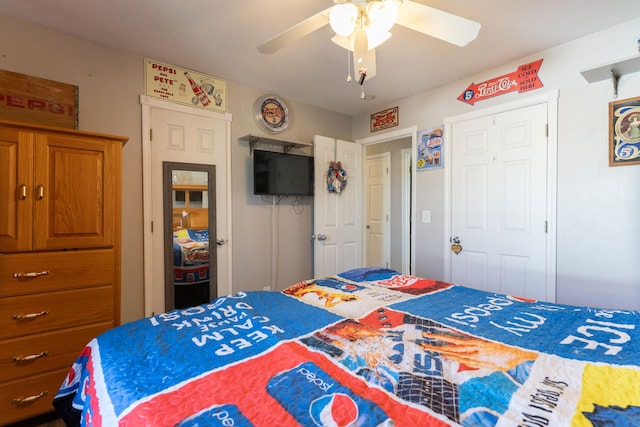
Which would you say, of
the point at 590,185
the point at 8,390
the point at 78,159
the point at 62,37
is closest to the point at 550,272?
the point at 590,185

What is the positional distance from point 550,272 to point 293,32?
8.51 ft

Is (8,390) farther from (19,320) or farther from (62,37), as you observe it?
(62,37)

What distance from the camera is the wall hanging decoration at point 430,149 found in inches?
122

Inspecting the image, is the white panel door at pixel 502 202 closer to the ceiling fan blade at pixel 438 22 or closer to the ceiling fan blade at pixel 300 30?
the ceiling fan blade at pixel 438 22

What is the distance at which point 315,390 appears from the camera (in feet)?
2.63

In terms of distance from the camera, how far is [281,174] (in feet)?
10.3

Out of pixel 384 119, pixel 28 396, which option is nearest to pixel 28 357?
pixel 28 396

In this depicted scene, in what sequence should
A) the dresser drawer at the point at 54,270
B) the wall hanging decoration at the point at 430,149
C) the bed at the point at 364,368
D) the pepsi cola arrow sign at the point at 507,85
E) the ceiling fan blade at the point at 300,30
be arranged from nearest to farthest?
1. the bed at the point at 364,368
2. the ceiling fan blade at the point at 300,30
3. the dresser drawer at the point at 54,270
4. the pepsi cola arrow sign at the point at 507,85
5. the wall hanging decoration at the point at 430,149

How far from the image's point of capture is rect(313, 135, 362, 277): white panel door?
11.3 feet

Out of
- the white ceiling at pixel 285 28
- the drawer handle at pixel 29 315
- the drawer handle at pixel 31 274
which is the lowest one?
the drawer handle at pixel 29 315

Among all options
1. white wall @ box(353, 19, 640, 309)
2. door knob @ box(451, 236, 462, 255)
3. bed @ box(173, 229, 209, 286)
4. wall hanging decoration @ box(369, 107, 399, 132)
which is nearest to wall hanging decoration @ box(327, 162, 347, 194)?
wall hanging decoration @ box(369, 107, 399, 132)

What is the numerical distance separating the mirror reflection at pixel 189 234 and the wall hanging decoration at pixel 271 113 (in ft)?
2.50

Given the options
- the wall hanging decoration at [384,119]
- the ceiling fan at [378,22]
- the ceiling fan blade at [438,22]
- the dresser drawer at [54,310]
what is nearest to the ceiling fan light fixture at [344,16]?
the ceiling fan at [378,22]

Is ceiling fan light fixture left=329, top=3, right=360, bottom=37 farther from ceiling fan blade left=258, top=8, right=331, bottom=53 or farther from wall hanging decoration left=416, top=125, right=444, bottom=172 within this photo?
wall hanging decoration left=416, top=125, right=444, bottom=172
